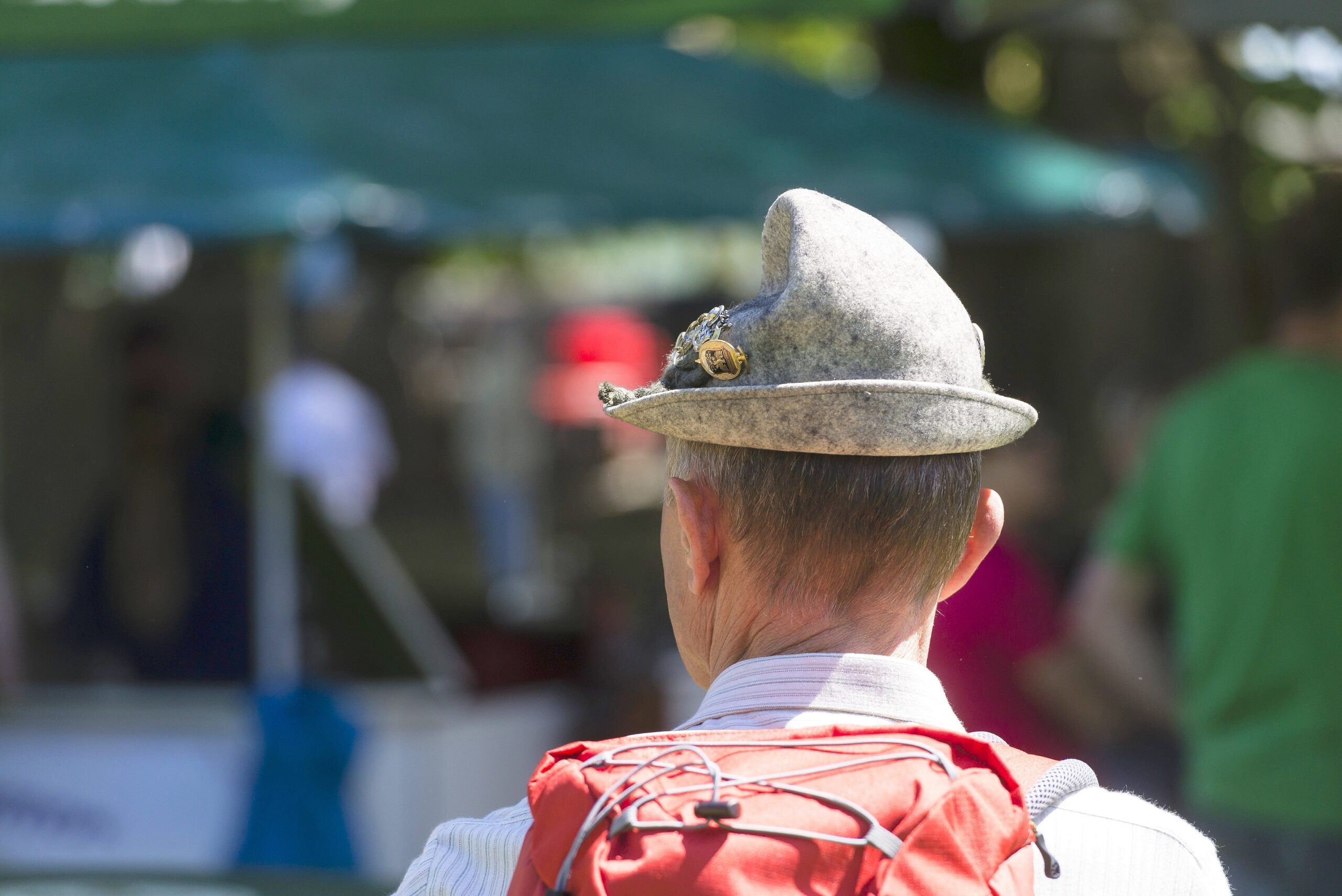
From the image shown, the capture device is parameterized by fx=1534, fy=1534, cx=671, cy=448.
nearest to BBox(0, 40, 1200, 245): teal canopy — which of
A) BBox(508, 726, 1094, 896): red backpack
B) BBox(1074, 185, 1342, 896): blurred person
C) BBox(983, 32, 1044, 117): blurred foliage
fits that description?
BBox(983, 32, 1044, 117): blurred foliage

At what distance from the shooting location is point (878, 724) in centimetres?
121

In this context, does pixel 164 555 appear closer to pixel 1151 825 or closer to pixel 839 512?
pixel 839 512

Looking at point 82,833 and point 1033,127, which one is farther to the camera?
point 1033,127

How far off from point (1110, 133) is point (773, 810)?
567 centimetres

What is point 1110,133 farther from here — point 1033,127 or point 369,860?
point 369,860

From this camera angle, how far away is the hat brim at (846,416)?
1181 millimetres

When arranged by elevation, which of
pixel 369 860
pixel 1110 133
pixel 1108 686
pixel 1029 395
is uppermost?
pixel 1110 133

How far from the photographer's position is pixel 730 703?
1253 millimetres

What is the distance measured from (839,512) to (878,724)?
0.17 meters

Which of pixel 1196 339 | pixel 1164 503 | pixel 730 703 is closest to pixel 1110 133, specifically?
pixel 1196 339

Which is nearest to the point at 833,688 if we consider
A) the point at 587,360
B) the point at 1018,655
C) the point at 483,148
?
the point at 1018,655

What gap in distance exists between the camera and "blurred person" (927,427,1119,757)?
3.35m

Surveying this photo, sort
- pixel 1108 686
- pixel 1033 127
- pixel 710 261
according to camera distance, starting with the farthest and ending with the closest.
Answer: pixel 710 261, pixel 1033 127, pixel 1108 686

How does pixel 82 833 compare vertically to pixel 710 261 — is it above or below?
below
